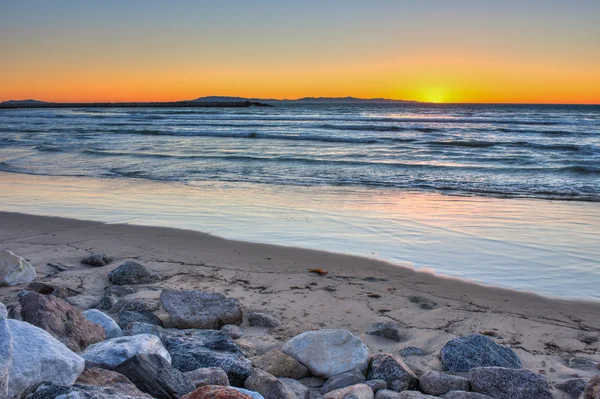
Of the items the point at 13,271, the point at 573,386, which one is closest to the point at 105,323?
the point at 13,271

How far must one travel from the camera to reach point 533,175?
13711 millimetres

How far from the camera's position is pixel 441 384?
10.8 ft

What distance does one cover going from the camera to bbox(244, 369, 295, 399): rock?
10.0 ft

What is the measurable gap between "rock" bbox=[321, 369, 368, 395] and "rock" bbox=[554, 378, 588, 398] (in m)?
1.21

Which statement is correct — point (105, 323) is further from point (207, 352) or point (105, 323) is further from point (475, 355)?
point (475, 355)

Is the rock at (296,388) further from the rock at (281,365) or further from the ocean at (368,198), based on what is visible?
the ocean at (368,198)

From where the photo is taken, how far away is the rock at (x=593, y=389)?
294 cm

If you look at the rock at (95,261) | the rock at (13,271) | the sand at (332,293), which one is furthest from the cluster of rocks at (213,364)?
the rock at (95,261)

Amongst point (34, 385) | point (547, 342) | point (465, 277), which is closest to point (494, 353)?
point (547, 342)

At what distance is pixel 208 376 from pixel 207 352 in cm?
40

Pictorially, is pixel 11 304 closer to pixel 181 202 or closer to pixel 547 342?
pixel 547 342

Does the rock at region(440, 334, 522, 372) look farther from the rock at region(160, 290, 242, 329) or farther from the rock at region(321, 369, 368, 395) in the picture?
the rock at region(160, 290, 242, 329)

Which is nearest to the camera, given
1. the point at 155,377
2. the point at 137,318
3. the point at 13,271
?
the point at 155,377

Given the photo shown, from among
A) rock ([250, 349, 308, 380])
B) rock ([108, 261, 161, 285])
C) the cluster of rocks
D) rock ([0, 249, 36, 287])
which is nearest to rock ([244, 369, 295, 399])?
the cluster of rocks
